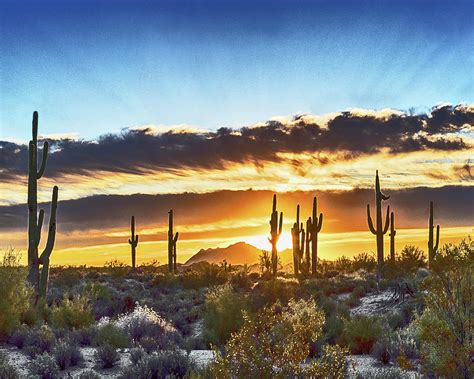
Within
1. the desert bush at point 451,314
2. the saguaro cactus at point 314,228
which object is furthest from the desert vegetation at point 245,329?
the saguaro cactus at point 314,228

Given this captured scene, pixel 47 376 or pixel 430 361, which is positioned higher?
pixel 430 361

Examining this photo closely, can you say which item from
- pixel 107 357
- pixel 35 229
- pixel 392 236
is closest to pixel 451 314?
pixel 107 357

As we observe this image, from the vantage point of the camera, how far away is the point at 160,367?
11.9m

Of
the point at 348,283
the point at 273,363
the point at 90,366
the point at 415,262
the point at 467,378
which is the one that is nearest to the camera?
the point at 273,363

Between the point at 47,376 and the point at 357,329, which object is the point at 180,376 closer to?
the point at 47,376

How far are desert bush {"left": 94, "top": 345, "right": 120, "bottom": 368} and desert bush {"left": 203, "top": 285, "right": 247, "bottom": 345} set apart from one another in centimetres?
407

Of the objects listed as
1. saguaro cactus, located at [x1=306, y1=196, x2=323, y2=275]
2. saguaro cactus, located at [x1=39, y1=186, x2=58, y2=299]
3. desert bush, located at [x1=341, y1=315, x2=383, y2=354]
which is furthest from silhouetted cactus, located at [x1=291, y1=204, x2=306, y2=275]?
desert bush, located at [x1=341, y1=315, x2=383, y2=354]

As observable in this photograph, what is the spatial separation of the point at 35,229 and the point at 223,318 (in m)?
11.5

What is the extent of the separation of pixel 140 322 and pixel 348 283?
19.2 m

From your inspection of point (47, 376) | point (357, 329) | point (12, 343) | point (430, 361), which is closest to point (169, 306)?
point (12, 343)

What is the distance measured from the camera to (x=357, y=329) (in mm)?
15594

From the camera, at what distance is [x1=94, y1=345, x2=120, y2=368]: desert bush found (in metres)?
13.6

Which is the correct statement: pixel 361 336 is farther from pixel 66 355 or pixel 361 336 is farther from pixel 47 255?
pixel 47 255

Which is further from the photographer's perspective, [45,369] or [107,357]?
[107,357]
